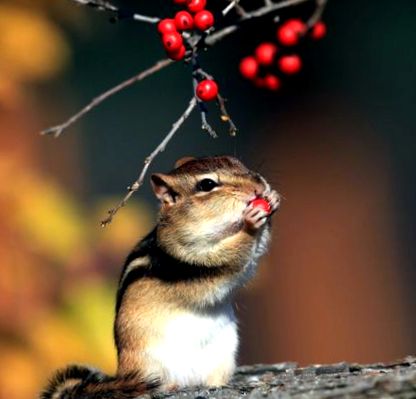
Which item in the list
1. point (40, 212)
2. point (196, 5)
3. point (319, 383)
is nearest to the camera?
point (319, 383)

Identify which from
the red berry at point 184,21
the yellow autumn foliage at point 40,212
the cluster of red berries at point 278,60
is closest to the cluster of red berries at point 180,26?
the red berry at point 184,21

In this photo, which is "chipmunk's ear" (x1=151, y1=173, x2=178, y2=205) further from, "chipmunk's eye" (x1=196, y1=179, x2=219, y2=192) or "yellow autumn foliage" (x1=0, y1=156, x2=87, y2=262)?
"yellow autumn foliage" (x1=0, y1=156, x2=87, y2=262)

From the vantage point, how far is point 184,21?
3.59m

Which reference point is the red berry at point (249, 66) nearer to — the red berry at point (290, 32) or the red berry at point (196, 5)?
the red berry at point (290, 32)

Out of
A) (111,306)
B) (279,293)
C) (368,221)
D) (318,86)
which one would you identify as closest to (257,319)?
(279,293)

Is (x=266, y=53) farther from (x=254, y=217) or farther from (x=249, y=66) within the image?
(x=254, y=217)

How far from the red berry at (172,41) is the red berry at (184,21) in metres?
→ 0.04

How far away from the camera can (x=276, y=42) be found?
13.7ft

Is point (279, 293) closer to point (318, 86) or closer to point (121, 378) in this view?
point (318, 86)

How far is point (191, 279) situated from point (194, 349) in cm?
24

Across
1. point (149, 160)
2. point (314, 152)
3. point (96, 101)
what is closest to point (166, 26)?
point (96, 101)

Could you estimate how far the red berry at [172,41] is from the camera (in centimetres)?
353

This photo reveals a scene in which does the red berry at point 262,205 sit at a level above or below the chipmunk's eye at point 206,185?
below

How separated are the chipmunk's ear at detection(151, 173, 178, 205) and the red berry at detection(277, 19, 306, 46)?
2.42 ft
